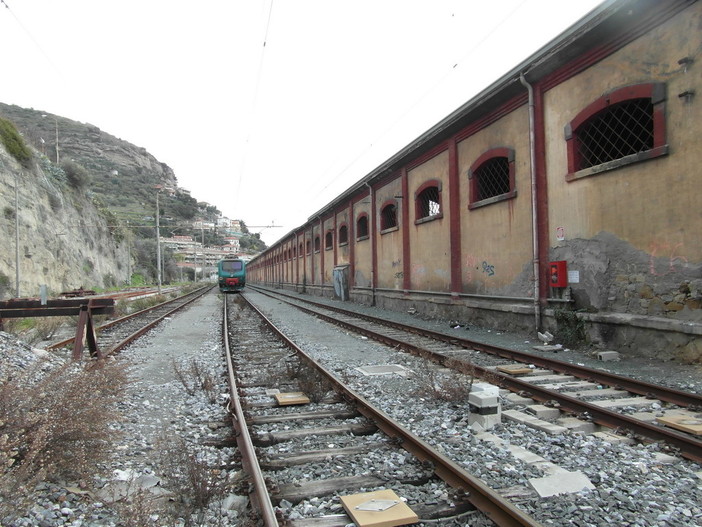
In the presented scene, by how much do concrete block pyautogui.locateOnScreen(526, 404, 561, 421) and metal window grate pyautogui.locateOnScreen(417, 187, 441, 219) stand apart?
11615mm

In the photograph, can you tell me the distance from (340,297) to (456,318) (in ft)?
41.5

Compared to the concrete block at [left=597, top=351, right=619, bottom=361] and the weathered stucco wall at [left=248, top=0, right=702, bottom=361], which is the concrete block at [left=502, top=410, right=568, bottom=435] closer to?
the concrete block at [left=597, top=351, right=619, bottom=361]

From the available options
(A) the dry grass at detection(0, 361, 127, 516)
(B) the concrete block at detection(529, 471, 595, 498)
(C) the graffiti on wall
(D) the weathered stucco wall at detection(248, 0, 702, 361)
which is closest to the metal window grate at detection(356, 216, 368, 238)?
(D) the weathered stucco wall at detection(248, 0, 702, 361)

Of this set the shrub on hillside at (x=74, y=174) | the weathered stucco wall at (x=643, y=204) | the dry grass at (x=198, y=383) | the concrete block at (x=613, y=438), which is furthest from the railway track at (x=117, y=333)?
the shrub on hillside at (x=74, y=174)

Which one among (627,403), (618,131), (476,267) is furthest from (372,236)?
(627,403)

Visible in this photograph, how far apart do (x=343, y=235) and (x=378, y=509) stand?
24.1 meters

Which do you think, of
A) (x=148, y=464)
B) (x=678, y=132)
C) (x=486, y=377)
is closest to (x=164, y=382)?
(x=148, y=464)

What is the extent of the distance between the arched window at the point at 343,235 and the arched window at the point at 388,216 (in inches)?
227

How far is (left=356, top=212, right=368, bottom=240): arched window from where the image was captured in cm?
2284

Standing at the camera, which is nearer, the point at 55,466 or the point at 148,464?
the point at 55,466

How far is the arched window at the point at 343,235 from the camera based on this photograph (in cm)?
2596

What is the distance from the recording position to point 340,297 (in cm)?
2564

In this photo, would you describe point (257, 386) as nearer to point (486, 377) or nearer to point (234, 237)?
point (486, 377)

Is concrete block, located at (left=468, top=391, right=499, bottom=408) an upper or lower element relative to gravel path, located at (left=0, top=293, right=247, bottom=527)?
upper
